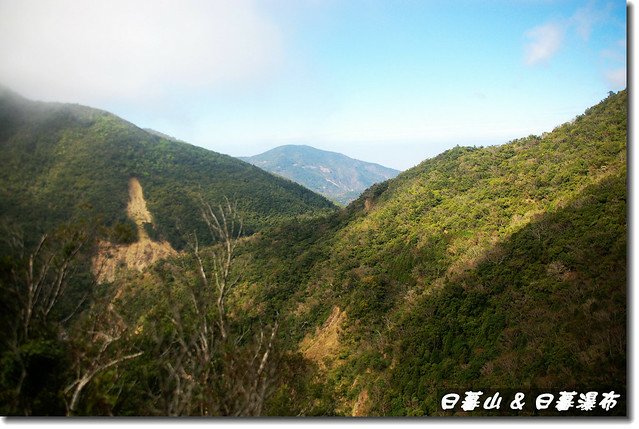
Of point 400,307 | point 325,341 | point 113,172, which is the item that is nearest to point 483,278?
point 400,307

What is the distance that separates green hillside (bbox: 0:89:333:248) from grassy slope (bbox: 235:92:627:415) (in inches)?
752

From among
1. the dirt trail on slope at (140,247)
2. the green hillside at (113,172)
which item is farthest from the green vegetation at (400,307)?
the green hillside at (113,172)

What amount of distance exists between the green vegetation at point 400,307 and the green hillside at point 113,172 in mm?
15492

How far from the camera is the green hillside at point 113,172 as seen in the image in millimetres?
41969

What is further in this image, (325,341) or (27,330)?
(325,341)

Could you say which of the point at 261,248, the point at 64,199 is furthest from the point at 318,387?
the point at 64,199

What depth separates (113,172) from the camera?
53.4 m

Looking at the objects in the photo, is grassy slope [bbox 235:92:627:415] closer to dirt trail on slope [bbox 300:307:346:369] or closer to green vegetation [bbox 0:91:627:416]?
green vegetation [bbox 0:91:627:416]

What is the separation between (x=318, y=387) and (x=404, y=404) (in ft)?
10.2

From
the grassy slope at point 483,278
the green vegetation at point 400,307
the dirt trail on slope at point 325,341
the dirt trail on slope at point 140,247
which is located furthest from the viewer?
the dirt trail on slope at point 140,247

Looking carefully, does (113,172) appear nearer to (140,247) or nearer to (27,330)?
(140,247)

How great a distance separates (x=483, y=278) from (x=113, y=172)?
5653cm

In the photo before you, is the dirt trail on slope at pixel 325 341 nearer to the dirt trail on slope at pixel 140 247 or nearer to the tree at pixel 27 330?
the tree at pixel 27 330

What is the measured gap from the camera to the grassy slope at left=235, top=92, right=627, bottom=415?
8797 mm
